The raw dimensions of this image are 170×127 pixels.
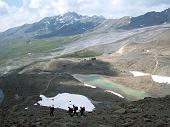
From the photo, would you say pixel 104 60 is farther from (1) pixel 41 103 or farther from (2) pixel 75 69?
(1) pixel 41 103

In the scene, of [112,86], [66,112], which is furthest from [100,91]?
[66,112]

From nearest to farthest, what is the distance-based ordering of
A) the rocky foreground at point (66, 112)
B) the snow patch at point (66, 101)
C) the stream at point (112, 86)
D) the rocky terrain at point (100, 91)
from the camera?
the rocky foreground at point (66, 112) < the rocky terrain at point (100, 91) < the snow patch at point (66, 101) < the stream at point (112, 86)

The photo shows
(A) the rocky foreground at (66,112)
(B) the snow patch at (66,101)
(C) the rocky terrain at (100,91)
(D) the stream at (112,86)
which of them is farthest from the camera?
(D) the stream at (112,86)

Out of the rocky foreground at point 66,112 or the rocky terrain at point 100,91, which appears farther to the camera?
the rocky terrain at point 100,91

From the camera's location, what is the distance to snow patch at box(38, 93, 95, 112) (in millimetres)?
87006

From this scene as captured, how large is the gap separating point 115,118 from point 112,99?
46.7 metres

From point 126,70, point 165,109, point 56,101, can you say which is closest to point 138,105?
point 165,109

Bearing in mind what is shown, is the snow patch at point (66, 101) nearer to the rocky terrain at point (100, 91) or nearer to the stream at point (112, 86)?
the rocky terrain at point (100, 91)

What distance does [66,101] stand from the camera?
299 feet

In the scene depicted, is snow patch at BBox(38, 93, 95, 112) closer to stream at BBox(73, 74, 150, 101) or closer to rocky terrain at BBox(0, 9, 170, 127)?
rocky terrain at BBox(0, 9, 170, 127)

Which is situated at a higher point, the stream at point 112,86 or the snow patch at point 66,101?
the snow patch at point 66,101

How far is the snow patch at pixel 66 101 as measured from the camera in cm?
8701

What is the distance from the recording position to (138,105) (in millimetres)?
64938

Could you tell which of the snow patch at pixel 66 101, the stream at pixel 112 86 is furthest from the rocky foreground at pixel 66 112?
the stream at pixel 112 86
